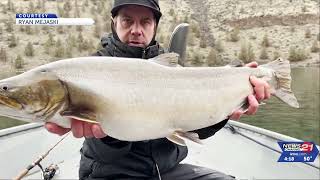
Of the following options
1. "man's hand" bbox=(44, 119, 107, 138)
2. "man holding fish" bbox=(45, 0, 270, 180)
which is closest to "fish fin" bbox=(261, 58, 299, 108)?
"man holding fish" bbox=(45, 0, 270, 180)

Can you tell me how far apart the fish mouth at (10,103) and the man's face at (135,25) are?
121cm

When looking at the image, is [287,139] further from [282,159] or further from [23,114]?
[23,114]

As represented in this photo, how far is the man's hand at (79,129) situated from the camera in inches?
99.6

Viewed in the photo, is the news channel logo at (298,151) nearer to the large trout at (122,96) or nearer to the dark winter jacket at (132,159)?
the dark winter jacket at (132,159)

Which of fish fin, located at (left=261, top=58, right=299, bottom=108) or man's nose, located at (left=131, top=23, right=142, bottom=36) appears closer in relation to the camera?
fish fin, located at (left=261, top=58, right=299, bottom=108)

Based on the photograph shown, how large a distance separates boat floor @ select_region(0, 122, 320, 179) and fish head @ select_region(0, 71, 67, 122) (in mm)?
2762

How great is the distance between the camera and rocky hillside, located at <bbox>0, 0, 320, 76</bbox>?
63.5 ft

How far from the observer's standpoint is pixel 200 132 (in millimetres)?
3273

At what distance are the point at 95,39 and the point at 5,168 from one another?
17.3 meters

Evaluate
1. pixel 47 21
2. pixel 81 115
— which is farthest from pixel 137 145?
pixel 47 21

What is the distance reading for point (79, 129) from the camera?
2559mm

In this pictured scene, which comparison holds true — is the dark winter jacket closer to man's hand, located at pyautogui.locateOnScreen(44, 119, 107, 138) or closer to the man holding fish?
the man holding fish

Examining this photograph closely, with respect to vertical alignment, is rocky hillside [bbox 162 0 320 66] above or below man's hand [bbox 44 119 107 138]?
below

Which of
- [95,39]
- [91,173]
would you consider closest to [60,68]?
[91,173]
